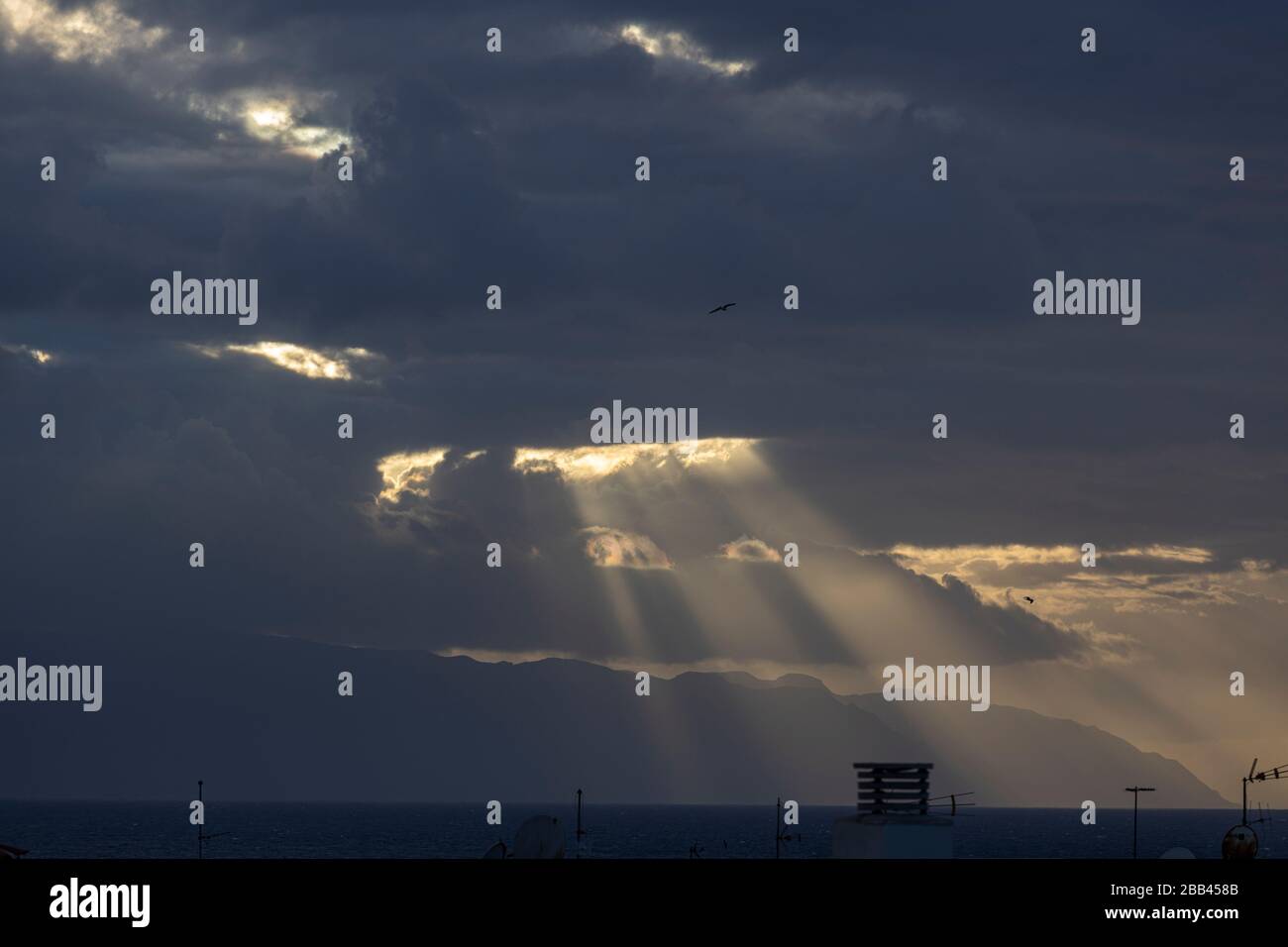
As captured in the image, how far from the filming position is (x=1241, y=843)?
51625mm

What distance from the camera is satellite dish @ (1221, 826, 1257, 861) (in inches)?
2021

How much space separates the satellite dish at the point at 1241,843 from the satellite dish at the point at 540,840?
2322cm

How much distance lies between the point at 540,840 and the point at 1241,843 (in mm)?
24607

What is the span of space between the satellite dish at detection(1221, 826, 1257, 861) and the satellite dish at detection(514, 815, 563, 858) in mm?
23223
